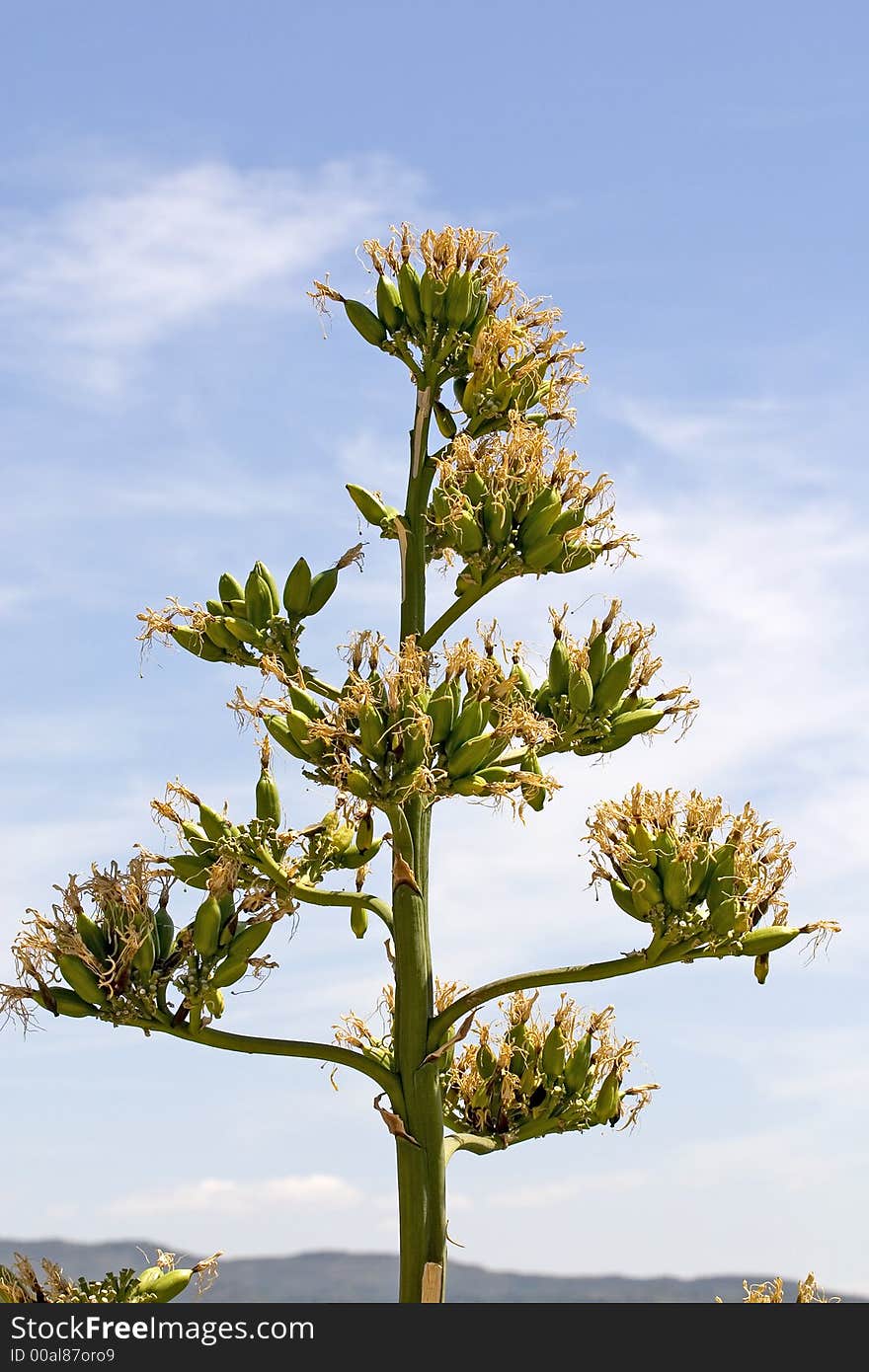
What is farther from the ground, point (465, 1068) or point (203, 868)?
point (203, 868)

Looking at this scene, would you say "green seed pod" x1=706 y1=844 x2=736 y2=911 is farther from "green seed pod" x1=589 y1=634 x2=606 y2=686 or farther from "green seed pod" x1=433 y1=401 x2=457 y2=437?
"green seed pod" x1=433 y1=401 x2=457 y2=437

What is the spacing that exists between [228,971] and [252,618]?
2.00 m

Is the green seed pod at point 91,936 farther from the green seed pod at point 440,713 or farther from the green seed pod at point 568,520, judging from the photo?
the green seed pod at point 568,520

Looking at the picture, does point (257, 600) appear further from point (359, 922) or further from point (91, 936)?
point (91, 936)

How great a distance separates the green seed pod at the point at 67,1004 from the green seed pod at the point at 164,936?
0.44m

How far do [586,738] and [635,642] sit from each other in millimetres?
610

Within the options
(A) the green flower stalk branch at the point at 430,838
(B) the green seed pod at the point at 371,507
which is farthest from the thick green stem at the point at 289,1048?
(B) the green seed pod at the point at 371,507

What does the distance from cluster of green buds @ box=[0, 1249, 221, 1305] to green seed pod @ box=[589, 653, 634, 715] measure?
3799 mm

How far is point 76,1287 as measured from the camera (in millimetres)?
7988

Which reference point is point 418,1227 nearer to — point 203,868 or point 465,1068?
point 465,1068

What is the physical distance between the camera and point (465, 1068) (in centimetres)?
923

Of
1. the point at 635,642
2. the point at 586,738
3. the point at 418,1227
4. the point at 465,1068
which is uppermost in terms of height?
the point at 635,642
